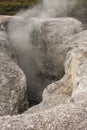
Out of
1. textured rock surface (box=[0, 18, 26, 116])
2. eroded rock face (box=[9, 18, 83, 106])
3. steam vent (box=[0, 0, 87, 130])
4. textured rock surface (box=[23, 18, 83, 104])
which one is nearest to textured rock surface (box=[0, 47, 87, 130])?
steam vent (box=[0, 0, 87, 130])

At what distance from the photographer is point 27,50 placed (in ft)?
141

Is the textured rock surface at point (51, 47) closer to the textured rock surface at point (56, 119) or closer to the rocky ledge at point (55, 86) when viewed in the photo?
the rocky ledge at point (55, 86)

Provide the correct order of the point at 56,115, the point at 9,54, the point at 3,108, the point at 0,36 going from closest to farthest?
the point at 56,115
the point at 3,108
the point at 9,54
the point at 0,36

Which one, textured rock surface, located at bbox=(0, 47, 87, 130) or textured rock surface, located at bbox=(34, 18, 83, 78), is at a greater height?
textured rock surface, located at bbox=(0, 47, 87, 130)

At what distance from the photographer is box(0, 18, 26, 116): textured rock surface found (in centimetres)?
2780

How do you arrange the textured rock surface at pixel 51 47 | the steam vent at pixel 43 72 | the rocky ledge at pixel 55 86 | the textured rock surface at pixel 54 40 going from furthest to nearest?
the textured rock surface at pixel 54 40, the textured rock surface at pixel 51 47, the steam vent at pixel 43 72, the rocky ledge at pixel 55 86

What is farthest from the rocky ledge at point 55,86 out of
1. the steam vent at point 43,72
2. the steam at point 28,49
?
the steam at point 28,49

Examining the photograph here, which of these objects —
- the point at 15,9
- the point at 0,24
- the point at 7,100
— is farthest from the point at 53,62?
the point at 15,9

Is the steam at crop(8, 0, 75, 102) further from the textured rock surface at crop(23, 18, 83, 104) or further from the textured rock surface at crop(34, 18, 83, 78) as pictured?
the textured rock surface at crop(34, 18, 83, 78)

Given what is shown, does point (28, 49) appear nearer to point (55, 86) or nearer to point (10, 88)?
point (55, 86)

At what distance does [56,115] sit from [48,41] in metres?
22.5

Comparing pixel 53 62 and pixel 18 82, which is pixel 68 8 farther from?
pixel 18 82

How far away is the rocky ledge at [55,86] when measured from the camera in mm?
18594

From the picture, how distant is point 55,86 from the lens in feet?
98.3
